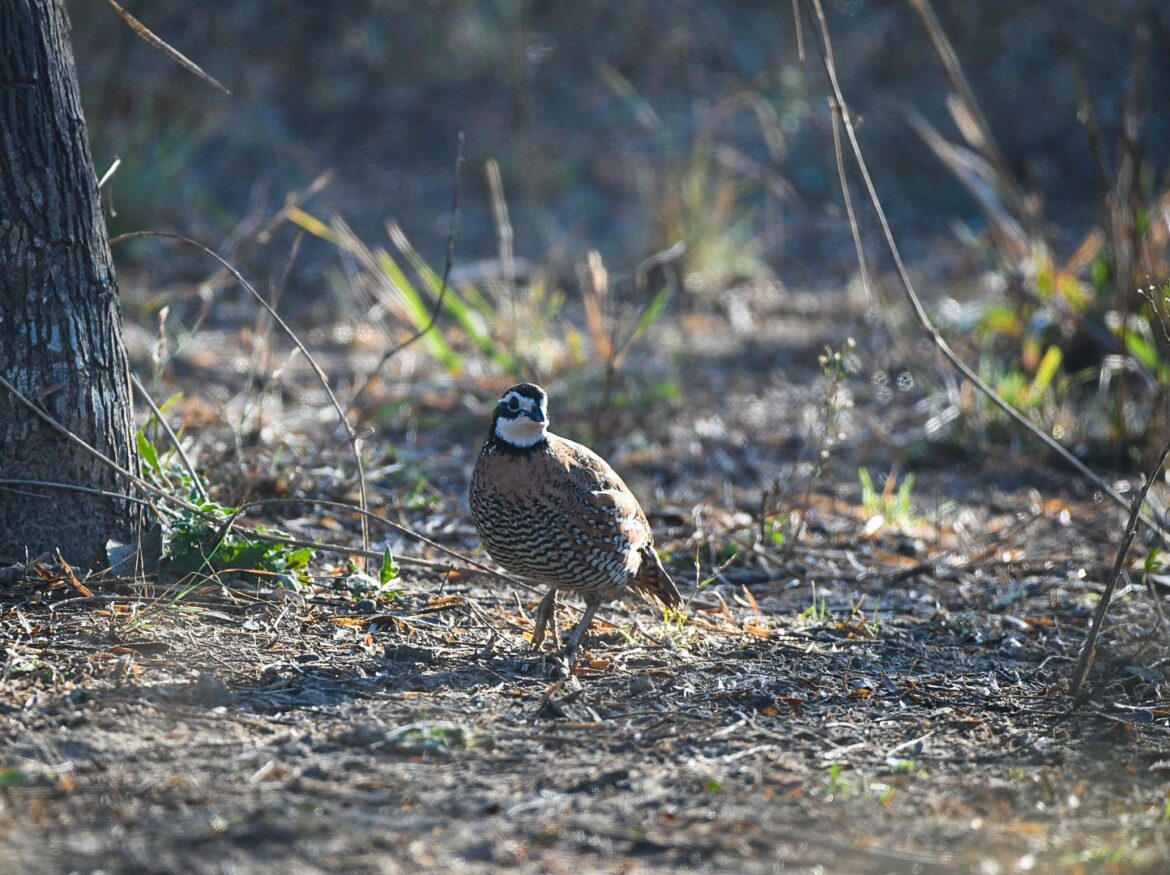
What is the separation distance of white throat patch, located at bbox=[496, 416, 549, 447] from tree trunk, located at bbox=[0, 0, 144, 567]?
1.31 meters

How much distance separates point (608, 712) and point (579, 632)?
24.7 inches

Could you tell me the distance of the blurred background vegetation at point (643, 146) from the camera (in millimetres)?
8719

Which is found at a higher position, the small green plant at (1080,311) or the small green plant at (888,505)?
the small green plant at (1080,311)

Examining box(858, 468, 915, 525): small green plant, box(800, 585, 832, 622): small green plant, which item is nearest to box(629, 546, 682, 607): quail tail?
box(800, 585, 832, 622): small green plant

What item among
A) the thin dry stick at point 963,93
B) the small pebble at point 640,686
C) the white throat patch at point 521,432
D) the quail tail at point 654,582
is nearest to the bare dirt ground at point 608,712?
the small pebble at point 640,686

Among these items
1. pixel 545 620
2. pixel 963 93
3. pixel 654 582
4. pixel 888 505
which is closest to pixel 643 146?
pixel 888 505

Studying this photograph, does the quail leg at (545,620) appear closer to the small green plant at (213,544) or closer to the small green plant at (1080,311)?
the small green plant at (213,544)

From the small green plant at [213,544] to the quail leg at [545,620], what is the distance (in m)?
0.88

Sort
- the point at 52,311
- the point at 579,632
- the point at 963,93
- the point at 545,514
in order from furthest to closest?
the point at 963,93 → the point at 579,632 → the point at 545,514 → the point at 52,311

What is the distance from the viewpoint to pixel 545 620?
4.71 m

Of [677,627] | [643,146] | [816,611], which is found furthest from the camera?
[643,146]

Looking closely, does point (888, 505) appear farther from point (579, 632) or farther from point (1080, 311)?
point (1080, 311)

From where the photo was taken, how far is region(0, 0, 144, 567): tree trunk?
410cm

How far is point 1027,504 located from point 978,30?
8458 mm
